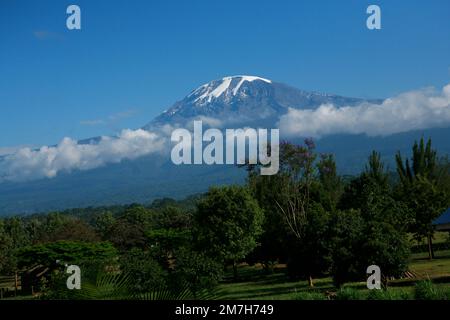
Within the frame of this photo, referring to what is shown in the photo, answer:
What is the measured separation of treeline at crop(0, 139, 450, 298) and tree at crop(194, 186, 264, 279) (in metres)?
0.05

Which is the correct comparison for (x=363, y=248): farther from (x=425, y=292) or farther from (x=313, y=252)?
(x=425, y=292)

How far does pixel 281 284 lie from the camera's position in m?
23.5

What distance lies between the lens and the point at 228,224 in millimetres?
29141

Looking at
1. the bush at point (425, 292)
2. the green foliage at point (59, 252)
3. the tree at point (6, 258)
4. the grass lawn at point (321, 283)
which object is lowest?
the tree at point (6, 258)

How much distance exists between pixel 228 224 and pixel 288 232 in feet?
13.4

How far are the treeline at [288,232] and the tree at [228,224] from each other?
2.1 inches

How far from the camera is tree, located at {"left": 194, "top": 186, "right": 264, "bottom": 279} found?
94.3 ft

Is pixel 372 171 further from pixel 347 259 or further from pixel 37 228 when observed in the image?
pixel 37 228

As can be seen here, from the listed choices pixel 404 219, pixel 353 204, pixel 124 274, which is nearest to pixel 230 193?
pixel 353 204

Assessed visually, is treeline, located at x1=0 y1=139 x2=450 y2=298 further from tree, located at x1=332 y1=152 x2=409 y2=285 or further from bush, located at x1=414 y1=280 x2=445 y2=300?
bush, located at x1=414 y1=280 x2=445 y2=300

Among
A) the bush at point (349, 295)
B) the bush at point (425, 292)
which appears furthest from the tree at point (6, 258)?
the bush at point (425, 292)

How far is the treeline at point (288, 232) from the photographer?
16016mm

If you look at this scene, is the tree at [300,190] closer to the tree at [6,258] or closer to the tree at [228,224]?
the tree at [228,224]

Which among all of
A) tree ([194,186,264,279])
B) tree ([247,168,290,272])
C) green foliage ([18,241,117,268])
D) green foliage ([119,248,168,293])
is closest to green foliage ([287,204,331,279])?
tree ([247,168,290,272])
